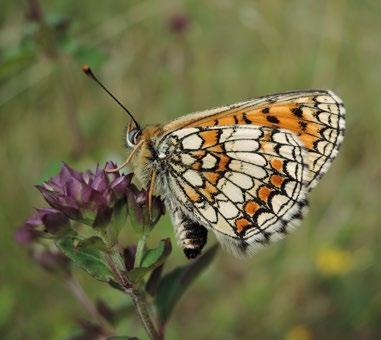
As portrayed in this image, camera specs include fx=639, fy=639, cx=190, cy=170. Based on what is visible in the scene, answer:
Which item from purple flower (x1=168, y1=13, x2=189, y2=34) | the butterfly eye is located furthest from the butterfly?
purple flower (x1=168, y1=13, x2=189, y2=34)

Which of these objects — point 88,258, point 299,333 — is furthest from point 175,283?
point 299,333

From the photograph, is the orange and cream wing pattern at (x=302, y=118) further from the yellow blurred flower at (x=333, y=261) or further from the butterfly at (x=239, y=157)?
the yellow blurred flower at (x=333, y=261)

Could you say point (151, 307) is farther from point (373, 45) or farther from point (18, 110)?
point (373, 45)

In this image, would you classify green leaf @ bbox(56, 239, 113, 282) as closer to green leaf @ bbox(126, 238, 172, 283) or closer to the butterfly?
green leaf @ bbox(126, 238, 172, 283)

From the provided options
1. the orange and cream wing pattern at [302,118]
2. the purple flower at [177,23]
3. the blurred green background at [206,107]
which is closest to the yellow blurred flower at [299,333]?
the blurred green background at [206,107]

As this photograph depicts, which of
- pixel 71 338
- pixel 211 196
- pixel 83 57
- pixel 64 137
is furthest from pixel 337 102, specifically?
pixel 64 137

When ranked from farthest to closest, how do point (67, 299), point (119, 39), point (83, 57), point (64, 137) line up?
point (119, 39)
point (64, 137)
point (67, 299)
point (83, 57)

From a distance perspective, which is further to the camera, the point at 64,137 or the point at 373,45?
the point at 373,45
